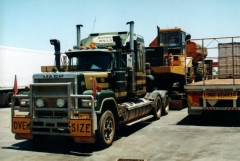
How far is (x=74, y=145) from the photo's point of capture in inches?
349

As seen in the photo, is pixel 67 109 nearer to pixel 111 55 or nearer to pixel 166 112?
pixel 111 55

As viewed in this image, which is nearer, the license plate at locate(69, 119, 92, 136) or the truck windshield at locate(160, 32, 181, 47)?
the license plate at locate(69, 119, 92, 136)

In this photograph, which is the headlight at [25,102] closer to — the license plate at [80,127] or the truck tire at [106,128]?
the license plate at [80,127]

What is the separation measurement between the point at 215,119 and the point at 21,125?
7922mm

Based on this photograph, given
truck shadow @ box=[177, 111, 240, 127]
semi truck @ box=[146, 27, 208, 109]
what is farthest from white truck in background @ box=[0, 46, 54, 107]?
truck shadow @ box=[177, 111, 240, 127]

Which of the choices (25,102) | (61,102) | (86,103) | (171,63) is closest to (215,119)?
(171,63)

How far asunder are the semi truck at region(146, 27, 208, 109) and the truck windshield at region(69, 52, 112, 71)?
19.7 ft

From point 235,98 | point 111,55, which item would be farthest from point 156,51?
point 111,55

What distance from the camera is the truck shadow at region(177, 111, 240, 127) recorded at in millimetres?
11812

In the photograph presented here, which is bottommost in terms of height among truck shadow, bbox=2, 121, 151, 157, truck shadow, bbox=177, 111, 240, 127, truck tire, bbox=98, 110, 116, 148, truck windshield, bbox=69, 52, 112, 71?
truck shadow, bbox=2, 121, 151, 157

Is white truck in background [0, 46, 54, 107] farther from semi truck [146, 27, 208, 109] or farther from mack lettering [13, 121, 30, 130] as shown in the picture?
mack lettering [13, 121, 30, 130]

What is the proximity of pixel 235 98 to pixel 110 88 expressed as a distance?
4.43 meters

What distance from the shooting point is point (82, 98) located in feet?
26.0

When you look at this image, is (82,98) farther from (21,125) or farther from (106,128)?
(21,125)
